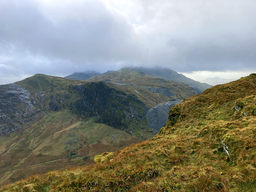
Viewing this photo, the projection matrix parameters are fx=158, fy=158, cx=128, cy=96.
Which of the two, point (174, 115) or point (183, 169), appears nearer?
point (183, 169)

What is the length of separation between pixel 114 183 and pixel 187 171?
5598 mm

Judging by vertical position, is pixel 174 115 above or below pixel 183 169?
above

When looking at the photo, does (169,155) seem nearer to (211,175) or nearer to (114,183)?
(211,175)

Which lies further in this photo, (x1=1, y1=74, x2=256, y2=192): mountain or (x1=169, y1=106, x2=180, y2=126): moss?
(x1=169, y1=106, x2=180, y2=126): moss

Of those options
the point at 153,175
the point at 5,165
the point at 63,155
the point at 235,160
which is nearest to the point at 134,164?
the point at 153,175

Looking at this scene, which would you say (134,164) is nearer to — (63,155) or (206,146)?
(206,146)

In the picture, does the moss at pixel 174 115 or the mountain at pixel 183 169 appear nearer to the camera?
the mountain at pixel 183 169

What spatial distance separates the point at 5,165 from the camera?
180 metres

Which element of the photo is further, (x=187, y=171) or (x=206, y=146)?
(x=206, y=146)

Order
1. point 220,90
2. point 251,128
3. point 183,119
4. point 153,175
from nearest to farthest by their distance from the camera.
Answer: point 153,175 → point 251,128 → point 183,119 → point 220,90

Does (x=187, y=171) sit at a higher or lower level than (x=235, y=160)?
lower

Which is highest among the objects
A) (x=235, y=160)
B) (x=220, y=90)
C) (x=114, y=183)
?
(x=220, y=90)

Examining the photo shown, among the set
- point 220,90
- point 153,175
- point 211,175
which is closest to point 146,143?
point 153,175

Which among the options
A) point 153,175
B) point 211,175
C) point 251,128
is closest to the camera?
point 211,175
